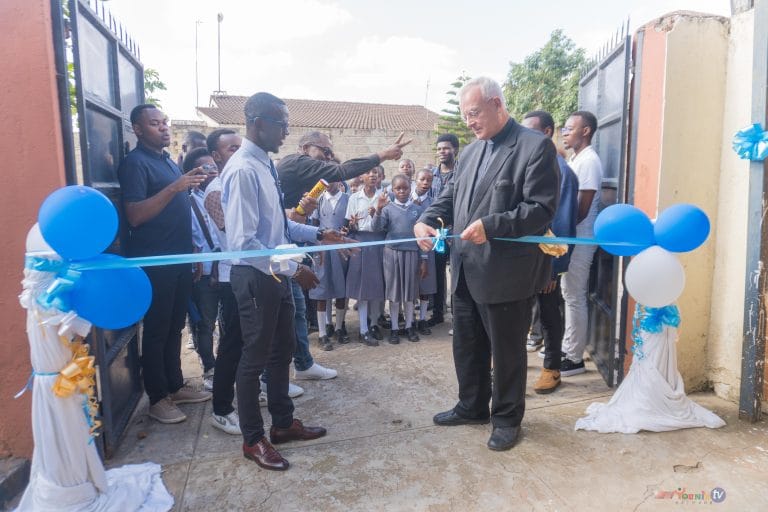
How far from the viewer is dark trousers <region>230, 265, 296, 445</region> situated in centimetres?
270

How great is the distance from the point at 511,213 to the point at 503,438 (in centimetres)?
136

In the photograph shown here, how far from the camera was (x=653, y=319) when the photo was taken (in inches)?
124

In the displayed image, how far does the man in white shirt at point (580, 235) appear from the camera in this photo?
3953 mm

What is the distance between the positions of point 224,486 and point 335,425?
0.91 metres

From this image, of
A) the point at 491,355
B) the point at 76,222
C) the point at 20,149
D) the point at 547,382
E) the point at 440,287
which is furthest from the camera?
the point at 440,287

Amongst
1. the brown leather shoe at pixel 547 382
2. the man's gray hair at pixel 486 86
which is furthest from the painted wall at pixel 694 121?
the man's gray hair at pixel 486 86

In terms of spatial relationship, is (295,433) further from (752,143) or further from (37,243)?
(752,143)

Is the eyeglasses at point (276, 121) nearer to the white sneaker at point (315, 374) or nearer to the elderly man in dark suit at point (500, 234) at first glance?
the elderly man in dark suit at point (500, 234)

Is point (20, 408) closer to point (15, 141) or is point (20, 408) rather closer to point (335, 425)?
point (15, 141)

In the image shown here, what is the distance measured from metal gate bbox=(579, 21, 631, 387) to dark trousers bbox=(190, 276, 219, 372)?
311cm

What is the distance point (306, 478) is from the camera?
2.73m

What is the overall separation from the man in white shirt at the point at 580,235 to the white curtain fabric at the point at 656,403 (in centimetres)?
91

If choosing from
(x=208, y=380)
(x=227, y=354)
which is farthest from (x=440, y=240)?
(x=208, y=380)

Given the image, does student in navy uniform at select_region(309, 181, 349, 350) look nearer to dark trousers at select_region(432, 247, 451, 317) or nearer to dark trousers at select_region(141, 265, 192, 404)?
dark trousers at select_region(432, 247, 451, 317)
